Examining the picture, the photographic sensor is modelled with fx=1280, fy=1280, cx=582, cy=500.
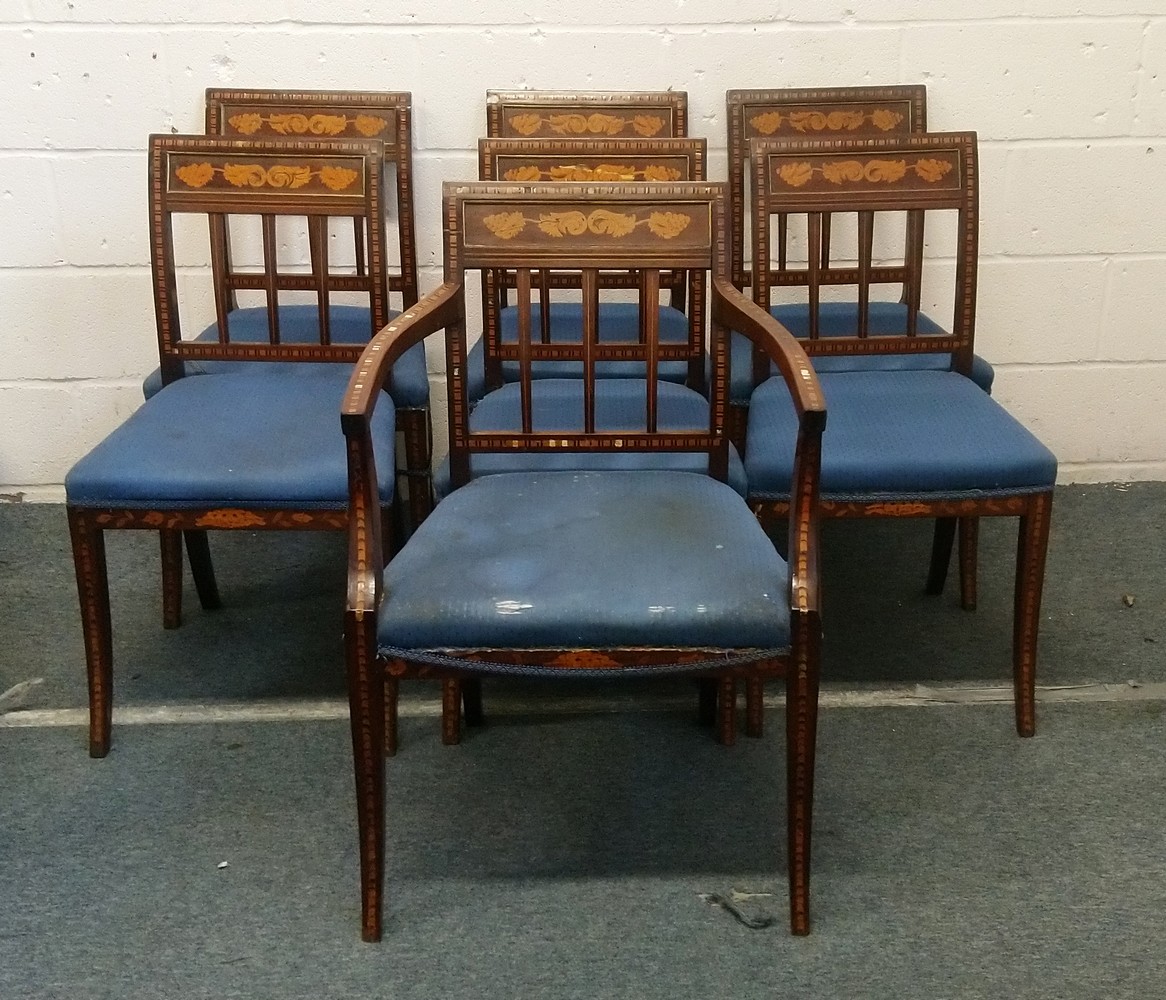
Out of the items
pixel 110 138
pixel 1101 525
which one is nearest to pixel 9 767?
pixel 110 138

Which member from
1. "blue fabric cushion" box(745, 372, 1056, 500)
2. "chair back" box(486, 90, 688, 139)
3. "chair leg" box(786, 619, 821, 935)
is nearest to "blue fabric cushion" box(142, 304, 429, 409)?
"chair back" box(486, 90, 688, 139)

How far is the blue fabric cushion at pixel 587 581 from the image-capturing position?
4.62 ft

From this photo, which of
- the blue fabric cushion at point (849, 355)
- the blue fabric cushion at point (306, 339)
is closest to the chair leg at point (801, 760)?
the blue fabric cushion at point (849, 355)

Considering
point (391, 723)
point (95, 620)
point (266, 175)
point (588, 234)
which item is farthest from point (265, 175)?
point (391, 723)

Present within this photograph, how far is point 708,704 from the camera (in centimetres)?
197

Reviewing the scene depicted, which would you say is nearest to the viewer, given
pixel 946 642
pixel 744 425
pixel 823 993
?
pixel 823 993

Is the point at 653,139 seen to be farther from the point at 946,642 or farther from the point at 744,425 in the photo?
the point at 946,642

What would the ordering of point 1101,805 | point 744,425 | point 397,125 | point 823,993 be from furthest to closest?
point 397,125 → point 744,425 → point 1101,805 → point 823,993

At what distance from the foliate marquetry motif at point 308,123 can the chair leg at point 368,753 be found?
1291 millimetres

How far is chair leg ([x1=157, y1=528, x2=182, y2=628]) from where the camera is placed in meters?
2.25

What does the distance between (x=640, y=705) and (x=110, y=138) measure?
1.56 m

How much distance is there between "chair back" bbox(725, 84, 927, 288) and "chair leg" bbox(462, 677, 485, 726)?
989 millimetres

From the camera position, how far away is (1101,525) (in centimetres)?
269

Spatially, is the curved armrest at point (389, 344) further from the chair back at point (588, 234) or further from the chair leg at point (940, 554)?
the chair leg at point (940, 554)
